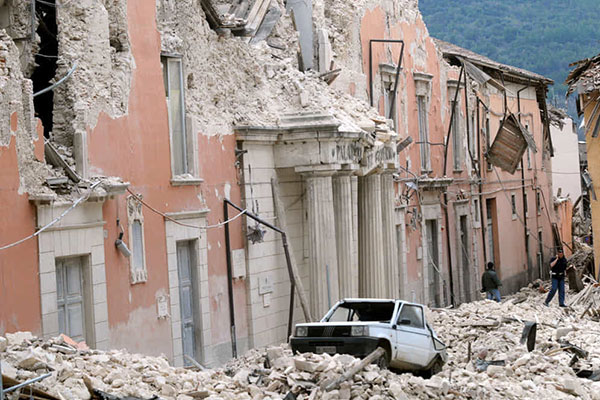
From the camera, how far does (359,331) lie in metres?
16.0

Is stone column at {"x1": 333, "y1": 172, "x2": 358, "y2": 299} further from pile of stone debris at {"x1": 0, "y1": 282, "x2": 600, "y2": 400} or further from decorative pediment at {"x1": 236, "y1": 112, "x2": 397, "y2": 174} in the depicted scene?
pile of stone debris at {"x1": 0, "y1": 282, "x2": 600, "y2": 400}

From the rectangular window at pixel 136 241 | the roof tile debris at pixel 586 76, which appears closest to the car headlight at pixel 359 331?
the rectangular window at pixel 136 241

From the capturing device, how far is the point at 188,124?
19.2m

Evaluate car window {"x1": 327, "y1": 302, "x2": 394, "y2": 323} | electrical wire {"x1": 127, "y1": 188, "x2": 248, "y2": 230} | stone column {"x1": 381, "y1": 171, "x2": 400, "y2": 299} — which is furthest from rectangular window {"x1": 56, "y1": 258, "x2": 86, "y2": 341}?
stone column {"x1": 381, "y1": 171, "x2": 400, "y2": 299}

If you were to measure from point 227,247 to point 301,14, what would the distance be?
7.12m

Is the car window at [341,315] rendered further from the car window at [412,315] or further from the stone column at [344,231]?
the stone column at [344,231]

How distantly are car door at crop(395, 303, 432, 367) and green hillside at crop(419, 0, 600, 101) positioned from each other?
101 meters

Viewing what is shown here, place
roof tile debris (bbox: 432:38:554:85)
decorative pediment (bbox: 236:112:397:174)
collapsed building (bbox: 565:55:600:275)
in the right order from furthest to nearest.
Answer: roof tile debris (bbox: 432:38:554:85) → collapsed building (bbox: 565:55:600:275) → decorative pediment (bbox: 236:112:397:174)

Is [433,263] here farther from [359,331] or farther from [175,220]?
[359,331]

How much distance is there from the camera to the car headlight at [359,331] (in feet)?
52.6

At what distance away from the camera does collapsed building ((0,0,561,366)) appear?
15297 mm

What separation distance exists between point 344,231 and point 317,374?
8.97m

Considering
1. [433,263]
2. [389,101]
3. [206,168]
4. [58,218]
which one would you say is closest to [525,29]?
[433,263]

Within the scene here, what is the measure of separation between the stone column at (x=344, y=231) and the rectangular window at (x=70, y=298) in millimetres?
7953
